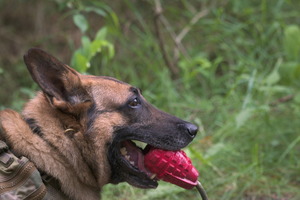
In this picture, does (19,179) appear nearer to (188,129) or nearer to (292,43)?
(188,129)

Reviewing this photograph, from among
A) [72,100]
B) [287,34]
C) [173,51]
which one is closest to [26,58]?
[72,100]

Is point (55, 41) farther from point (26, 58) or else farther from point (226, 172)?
point (26, 58)

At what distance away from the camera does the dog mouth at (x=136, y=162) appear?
10.1 feet

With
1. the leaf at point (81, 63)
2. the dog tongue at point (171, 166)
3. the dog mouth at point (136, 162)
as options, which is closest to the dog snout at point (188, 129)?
the dog tongue at point (171, 166)

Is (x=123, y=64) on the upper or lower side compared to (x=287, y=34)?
lower

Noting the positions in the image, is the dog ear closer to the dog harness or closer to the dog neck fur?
the dog neck fur

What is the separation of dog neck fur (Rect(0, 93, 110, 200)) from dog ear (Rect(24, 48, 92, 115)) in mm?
76

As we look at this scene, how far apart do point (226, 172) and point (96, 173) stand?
1.71 m

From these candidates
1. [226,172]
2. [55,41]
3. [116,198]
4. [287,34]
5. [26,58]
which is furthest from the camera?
[55,41]

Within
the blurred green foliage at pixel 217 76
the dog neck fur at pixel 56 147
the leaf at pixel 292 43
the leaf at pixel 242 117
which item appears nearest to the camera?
the dog neck fur at pixel 56 147

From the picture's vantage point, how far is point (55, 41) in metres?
7.48

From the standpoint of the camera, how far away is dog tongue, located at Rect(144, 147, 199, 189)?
10.2 feet

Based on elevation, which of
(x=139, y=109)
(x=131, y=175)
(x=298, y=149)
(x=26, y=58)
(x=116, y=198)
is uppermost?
(x=26, y=58)

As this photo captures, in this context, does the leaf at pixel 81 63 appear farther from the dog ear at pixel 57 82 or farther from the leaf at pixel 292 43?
the leaf at pixel 292 43
